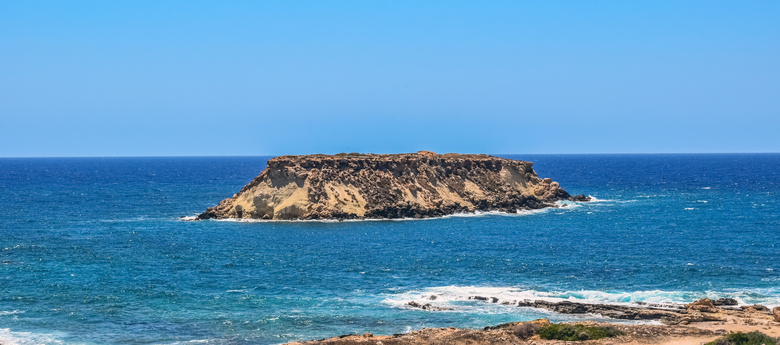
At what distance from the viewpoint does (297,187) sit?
80375 mm

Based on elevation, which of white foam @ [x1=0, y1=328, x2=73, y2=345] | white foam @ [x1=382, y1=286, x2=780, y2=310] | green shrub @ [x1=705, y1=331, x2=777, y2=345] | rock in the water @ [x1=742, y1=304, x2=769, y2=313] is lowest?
white foam @ [x1=0, y1=328, x2=73, y2=345]

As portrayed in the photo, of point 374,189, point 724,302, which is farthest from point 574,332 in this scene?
point 374,189

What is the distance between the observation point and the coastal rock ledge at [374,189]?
80125 millimetres

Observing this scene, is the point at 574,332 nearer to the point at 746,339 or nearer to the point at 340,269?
the point at 746,339

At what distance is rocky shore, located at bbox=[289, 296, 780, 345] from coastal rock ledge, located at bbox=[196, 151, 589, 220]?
145 ft

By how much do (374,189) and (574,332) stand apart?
52.6m

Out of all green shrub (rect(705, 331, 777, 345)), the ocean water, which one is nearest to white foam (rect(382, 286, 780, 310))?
the ocean water

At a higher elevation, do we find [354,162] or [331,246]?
[354,162]

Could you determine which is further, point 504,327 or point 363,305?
point 363,305

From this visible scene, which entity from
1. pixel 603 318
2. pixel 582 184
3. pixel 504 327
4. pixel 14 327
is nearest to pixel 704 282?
pixel 603 318

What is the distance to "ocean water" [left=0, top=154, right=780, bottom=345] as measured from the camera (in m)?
38.0

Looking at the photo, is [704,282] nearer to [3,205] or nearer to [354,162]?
[354,162]

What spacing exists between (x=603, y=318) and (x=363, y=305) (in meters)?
11.9

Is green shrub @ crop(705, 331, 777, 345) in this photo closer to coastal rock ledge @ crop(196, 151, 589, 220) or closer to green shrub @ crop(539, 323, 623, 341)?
green shrub @ crop(539, 323, 623, 341)
